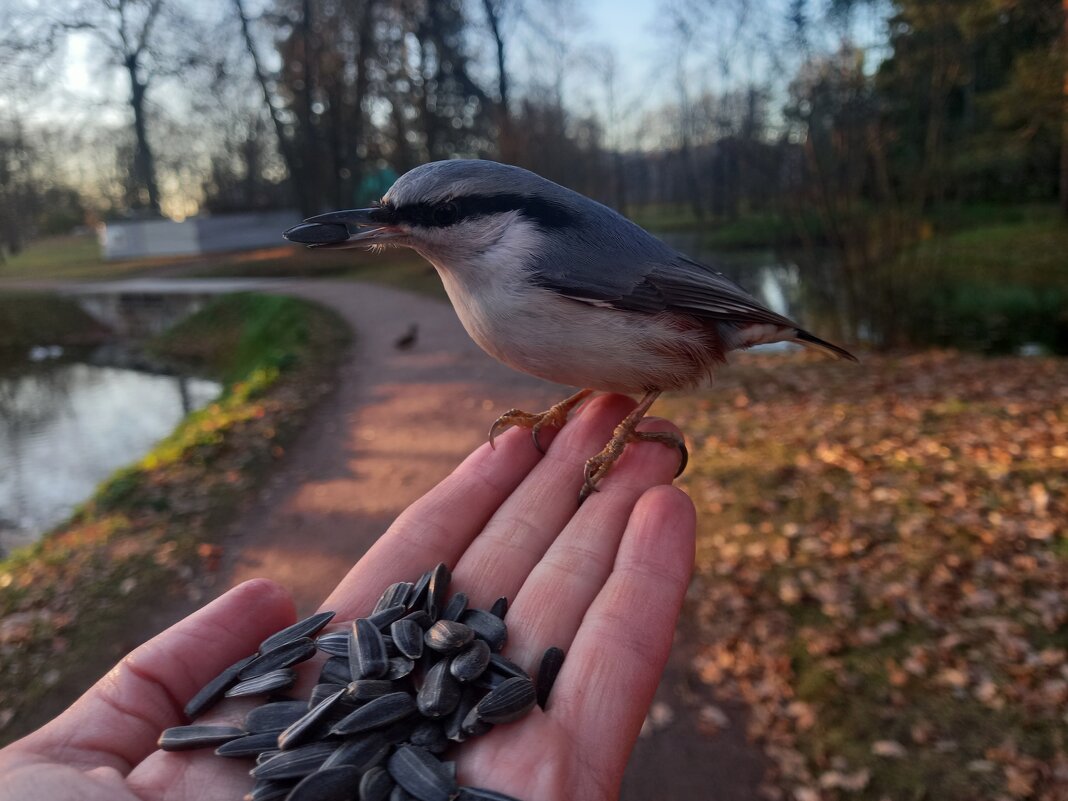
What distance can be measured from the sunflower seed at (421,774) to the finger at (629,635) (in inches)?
11.8

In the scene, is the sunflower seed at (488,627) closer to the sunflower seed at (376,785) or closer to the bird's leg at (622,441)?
the sunflower seed at (376,785)

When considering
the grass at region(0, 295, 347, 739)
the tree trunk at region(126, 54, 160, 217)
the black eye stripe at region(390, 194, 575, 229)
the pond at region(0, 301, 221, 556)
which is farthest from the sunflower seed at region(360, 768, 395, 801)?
the tree trunk at region(126, 54, 160, 217)

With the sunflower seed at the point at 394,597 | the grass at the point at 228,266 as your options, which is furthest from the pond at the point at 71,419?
the sunflower seed at the point at 394,597

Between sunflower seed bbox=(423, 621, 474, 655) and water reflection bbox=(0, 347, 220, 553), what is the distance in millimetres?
6535

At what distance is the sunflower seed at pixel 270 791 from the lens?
139cm

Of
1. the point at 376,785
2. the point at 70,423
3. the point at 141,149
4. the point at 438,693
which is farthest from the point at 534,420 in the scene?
the point at 141,149

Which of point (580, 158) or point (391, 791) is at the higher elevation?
point (580, 158)

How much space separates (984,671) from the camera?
10.2 feet

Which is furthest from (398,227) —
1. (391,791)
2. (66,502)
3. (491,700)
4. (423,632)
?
(66,502)

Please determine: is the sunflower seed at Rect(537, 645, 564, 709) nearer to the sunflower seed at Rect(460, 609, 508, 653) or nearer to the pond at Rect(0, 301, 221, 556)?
the sunflower seed at Rect(460, 609, 508, 653)

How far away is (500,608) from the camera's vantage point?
6.27 ft

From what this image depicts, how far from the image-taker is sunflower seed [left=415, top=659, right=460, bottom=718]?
1597 mm

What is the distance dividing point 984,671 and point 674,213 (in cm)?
2475

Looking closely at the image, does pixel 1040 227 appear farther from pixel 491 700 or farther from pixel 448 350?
pixel 491 700
